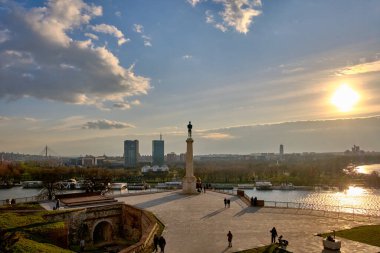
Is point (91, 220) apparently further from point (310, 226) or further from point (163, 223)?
point (310, 226)

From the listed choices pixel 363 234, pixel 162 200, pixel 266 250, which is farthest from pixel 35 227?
pixel 363 234

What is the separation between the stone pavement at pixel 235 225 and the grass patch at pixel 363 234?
1.89ft

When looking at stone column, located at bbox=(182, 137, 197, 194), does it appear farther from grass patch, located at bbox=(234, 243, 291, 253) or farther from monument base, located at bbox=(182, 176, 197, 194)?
grass patch, located at bbox=(234, 243, 291, 253)

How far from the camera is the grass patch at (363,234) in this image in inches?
679

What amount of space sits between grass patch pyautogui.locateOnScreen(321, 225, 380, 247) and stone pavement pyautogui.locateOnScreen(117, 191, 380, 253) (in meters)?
0.58

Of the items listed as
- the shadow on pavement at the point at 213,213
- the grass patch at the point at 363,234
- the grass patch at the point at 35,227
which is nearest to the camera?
the grass patch at the point at 363,234

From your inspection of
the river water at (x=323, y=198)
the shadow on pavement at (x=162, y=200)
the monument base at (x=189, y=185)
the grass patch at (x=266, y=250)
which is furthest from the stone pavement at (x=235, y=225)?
the river water at (x=323, y=198)

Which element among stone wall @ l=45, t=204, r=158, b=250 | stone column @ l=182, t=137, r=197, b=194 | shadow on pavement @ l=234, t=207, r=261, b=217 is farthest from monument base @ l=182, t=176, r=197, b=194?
shadow on pavement @ l=234, t=207, r=261, b=217

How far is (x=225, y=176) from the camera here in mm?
89562

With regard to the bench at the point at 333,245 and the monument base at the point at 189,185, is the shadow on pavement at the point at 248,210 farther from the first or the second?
the monument base at the point at 189,185

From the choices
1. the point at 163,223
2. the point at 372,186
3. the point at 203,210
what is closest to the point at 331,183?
the point at 372,186

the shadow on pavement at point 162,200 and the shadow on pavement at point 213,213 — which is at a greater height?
the shadow on pavement at point 162,200

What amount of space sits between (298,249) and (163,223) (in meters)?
8.31

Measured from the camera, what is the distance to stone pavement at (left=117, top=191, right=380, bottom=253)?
655 inches
